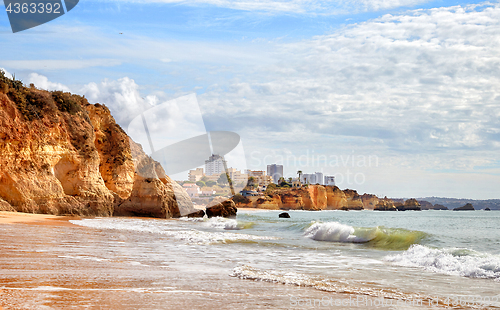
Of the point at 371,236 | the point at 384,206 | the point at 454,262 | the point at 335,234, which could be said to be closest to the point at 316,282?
the point at 454,262

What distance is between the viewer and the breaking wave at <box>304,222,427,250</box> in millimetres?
13875

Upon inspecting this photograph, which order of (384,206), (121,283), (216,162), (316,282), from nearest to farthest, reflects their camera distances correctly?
(121,283), (316,282), (216,162), (384,206)

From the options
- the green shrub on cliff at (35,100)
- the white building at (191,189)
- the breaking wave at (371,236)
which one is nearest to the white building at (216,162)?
the breaking wave at (371,236)

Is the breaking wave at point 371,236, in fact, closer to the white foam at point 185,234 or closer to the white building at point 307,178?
the white foam at point 185,234

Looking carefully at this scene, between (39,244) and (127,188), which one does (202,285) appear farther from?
(127,188)

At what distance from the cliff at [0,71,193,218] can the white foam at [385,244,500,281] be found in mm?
17794

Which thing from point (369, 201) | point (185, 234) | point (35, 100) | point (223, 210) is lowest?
point (369, 201)

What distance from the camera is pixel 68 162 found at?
72.6 ft

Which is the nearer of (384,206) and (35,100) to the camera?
(35,100)

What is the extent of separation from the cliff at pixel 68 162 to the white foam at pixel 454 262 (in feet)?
58.4

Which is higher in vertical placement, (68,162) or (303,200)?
(68,162)

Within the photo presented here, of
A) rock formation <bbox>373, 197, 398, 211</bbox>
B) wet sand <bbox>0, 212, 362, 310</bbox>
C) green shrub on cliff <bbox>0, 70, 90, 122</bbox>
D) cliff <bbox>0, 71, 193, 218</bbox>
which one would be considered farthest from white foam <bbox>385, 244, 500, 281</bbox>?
rock formation <bbox>373, 197, 398, 211</bbox>

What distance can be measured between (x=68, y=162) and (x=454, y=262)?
68.4ft

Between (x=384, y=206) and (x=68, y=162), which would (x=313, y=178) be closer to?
(x=384, y=206)
